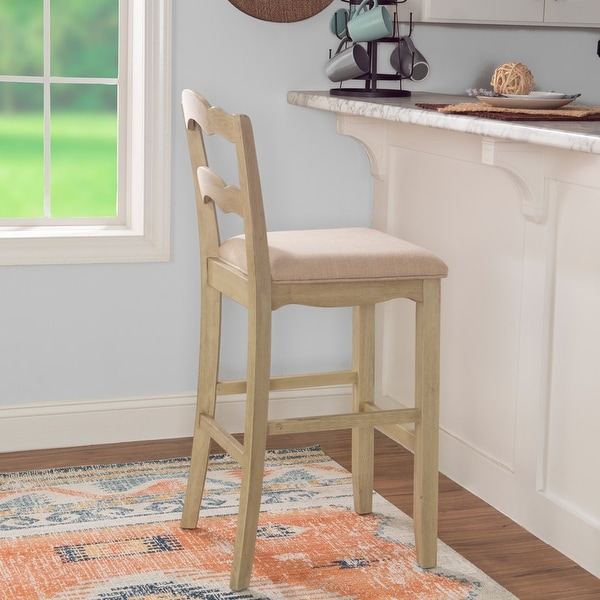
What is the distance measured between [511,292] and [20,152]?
19.0 meters

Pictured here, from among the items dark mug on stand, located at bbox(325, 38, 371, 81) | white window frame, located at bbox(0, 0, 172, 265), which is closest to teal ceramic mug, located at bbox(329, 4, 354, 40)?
dark mug on stand, located at bbox(325, 38, 371, 81)

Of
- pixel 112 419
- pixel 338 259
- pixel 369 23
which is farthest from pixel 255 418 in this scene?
pixel 369 23

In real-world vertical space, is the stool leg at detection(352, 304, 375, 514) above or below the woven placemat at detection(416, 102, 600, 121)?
below

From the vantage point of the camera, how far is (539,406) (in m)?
2.46

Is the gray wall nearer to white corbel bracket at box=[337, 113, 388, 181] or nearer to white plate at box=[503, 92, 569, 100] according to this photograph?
white corbel bracket at box=[337, 113, 388, 181]

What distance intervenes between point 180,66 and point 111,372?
959 millimetres

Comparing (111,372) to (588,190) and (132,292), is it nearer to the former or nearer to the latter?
(132,292)

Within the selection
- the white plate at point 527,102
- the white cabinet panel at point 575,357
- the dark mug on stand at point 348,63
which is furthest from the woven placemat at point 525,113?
the dark mug on stand at point 348,63

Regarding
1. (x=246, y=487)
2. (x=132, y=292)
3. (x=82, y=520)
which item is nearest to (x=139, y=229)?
(x=132, y=292)

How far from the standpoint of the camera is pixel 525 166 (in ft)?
7.81

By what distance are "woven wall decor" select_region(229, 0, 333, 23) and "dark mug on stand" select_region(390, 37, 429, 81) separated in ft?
0.94

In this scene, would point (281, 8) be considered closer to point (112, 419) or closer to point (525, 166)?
point (525, 166)

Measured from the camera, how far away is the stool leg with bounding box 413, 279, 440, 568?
Result: 2.24 metres

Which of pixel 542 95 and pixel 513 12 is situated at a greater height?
pixel 513 12
